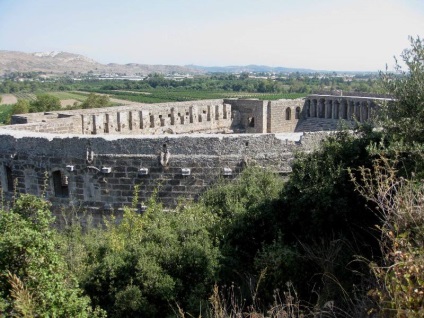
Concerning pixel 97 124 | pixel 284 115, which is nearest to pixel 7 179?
pixel 97 124

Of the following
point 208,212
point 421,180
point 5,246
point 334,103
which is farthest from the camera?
point 334,103

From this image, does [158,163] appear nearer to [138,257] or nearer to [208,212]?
[208,212]

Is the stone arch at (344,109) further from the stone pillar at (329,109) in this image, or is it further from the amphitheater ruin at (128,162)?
the amphitheater ruin at (128,162)

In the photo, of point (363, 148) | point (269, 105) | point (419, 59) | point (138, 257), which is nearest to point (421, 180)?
point (363, 148)

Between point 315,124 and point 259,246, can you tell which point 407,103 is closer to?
point 259,246

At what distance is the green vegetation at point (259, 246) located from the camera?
19.2ft

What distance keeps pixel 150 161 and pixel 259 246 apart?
3.24m

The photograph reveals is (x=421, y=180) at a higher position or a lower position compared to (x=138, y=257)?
higher

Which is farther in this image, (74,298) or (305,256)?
(305,256)

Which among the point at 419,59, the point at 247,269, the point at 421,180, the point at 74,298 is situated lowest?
the point at 247,269

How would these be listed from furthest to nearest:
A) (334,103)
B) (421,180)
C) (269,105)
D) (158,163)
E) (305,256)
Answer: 1. (334,103)
2. (269,105)
3. (158,163)
4. (305,256)
5. (421,180)

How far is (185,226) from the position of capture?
805cm

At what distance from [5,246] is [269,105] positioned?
58.3ft

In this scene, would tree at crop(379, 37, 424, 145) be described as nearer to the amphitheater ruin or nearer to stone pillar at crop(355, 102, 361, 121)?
the amphitheater ruin
